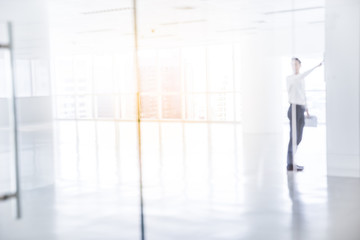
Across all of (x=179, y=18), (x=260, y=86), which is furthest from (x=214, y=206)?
(x=179, y=18)

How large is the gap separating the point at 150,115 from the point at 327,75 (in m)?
4.05

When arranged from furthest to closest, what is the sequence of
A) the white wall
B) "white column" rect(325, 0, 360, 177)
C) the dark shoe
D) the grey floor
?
the dark shoe → the white wall → "white column" rect(325, 0, 360, 177) → the grey floor

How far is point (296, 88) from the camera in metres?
5.38

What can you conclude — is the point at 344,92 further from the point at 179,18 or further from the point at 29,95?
the point at 179,18

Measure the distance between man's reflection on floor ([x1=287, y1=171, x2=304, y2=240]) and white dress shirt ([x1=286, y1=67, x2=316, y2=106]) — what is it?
3.28 feet

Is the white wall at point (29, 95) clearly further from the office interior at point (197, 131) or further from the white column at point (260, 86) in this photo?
the white column at point (260, 86)

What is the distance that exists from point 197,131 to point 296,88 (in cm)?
205

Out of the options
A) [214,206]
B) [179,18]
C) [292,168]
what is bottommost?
[214,206]

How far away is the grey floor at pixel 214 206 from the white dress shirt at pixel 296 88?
368 millimetres

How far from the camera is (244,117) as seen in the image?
6.21 meters

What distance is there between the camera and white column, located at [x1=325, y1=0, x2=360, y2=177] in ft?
16.8

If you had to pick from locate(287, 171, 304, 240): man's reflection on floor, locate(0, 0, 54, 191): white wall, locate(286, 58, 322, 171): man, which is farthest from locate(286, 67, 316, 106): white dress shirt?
locate(0, 0, 54, 191): white wall

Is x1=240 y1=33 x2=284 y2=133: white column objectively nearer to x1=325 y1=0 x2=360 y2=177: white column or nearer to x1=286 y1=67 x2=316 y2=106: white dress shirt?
x1=286 y1=67 x2=316 y2=106: white dress shirt

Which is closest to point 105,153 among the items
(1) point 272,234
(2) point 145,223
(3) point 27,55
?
(3) point 27,55
